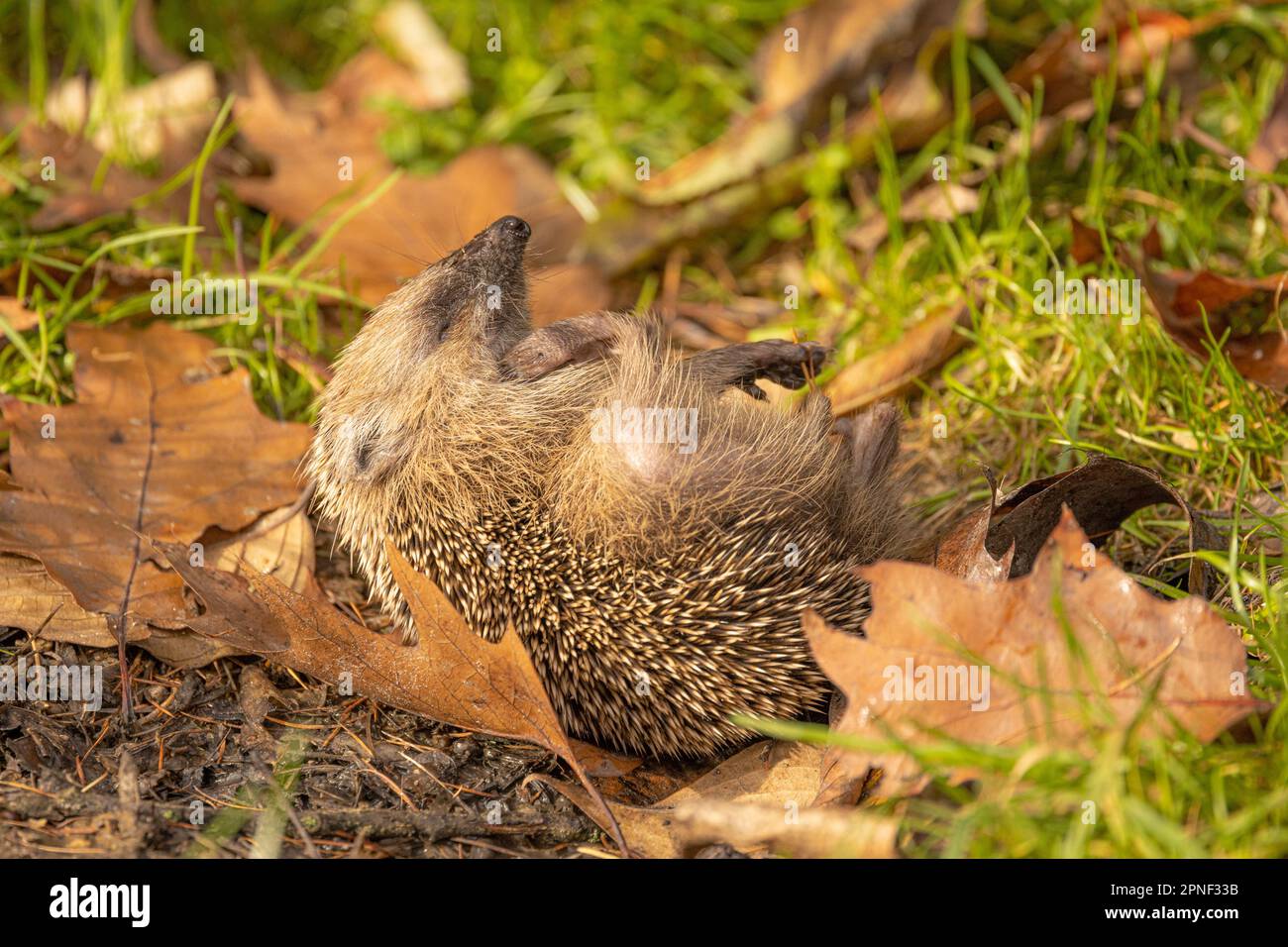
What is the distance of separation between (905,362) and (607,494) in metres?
1.97

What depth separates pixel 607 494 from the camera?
173 inches

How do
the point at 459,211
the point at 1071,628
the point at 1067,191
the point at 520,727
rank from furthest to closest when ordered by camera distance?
1. the point at 459,211
2. the point at 1067,191
3. the point at 520,727
4. the point at 1071,628

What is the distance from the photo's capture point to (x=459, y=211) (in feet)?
23.0

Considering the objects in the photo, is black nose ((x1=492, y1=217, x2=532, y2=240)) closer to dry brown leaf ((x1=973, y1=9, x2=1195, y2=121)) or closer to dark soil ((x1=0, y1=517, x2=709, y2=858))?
dark soil ((x1=0, y1=517, x2=709, y2=858))

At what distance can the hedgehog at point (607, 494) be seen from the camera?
421 cm

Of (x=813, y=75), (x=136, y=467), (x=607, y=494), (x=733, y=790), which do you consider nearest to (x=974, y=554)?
(x=733, y=790)

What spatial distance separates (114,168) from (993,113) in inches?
192

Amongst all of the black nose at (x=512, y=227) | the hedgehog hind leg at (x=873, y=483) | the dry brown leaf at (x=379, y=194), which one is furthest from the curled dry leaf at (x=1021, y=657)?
the dry brown leaf at (x=379, y=194)

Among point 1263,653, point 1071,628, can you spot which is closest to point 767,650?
point 1071,628

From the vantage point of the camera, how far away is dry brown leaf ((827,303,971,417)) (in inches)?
222

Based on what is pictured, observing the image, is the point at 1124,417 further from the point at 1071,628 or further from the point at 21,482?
the point at 21,482

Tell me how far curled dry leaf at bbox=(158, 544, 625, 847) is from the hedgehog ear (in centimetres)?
69

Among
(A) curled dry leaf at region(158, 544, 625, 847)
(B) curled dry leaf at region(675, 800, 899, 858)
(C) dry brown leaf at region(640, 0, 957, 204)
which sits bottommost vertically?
(B) curled dry leaf at region(675, 800, 899, 858)

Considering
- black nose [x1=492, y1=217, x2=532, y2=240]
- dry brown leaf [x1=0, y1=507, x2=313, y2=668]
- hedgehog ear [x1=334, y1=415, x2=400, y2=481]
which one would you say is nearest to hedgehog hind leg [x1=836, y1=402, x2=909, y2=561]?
black nose [x1=492, y1=217, x2=532, y2=240]
